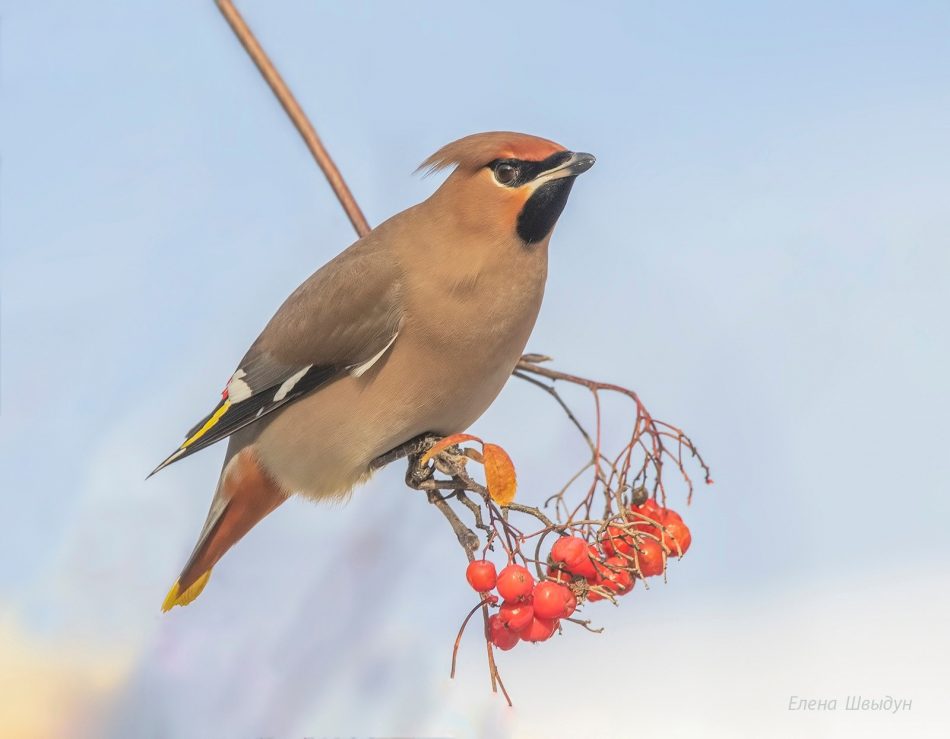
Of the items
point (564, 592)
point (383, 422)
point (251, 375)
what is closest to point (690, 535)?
point (564, 592)

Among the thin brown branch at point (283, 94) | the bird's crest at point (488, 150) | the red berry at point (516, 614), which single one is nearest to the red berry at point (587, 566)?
the red berry at point (516, 614)

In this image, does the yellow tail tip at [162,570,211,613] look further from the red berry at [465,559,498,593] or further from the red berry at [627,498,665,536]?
the red berry at [627,498,665,536]

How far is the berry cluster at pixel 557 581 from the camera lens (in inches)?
75.7

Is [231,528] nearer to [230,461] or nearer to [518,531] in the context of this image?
[230,461]

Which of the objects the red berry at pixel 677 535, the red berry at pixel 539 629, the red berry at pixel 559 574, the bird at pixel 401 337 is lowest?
the red berry at pixel 677 535

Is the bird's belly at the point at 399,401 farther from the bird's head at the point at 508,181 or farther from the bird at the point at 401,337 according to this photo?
the bird's head at the point at 508,181

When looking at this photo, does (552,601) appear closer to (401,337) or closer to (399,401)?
(399,401)

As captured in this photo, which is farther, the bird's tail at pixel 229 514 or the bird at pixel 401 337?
the bird's tail at pixel 229 514

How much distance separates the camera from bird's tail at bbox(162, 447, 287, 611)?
9.42ft

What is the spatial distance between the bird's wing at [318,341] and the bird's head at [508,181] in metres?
0.27

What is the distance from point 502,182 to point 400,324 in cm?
43

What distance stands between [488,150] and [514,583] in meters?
1.12

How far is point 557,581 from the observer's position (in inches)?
76.5

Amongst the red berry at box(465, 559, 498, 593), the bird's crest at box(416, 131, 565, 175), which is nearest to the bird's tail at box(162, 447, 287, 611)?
the bird's crest at box(416, 131, 565, 175)
